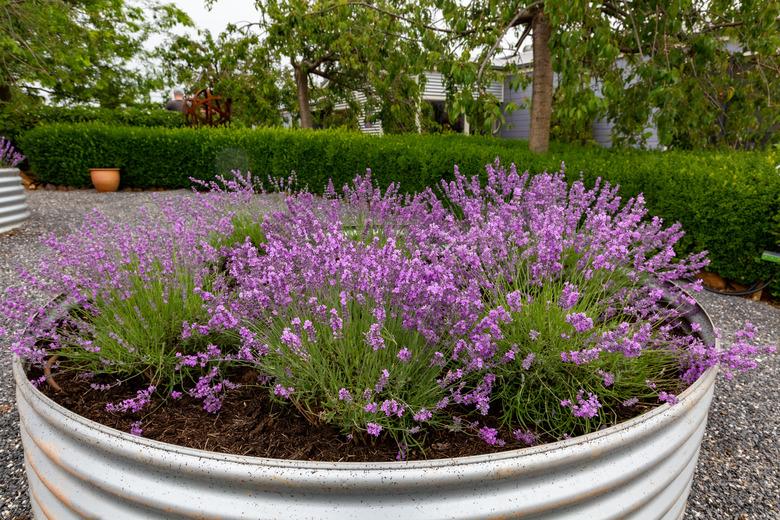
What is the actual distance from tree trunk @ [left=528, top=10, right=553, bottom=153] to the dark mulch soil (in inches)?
213

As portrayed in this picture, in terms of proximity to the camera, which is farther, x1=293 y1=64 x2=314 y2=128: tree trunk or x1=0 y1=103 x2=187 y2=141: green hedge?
x1=293 y1=64 x2=314 y2=128: tree trunk

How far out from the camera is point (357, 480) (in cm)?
110

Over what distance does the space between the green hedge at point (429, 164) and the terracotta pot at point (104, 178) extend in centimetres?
27

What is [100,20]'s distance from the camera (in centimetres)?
1381

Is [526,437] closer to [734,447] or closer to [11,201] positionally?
[734,447]

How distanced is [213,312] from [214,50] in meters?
14.9

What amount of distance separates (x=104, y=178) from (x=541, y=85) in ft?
26.3

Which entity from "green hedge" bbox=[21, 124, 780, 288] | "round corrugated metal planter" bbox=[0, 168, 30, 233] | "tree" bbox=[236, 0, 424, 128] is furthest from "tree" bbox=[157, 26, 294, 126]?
"round corrugated metal planter" bbox=[0, 168, 30, 233]

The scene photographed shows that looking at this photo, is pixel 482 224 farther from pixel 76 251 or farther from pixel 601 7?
pixel 601 7

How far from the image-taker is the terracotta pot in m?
10.1

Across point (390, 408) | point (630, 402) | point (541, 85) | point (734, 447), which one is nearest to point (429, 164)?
point (541, 85)

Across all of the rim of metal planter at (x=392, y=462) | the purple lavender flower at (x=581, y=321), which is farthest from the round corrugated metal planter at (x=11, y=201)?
the purple lavender flower at (x=581, y=321)

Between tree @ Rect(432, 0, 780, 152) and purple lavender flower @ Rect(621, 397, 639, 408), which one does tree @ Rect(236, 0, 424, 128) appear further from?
purple lavender flower @ Rect(621, 397, 639, 408)

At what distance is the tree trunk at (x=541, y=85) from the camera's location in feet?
20.4
